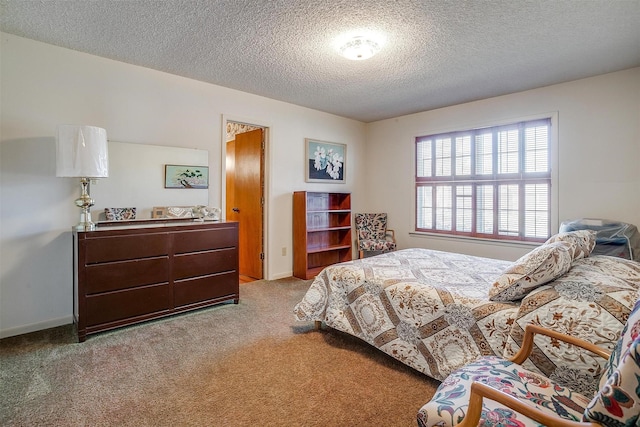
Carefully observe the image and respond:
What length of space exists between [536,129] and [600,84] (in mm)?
686

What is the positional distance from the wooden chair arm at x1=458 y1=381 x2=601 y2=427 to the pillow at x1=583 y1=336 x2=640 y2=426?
0.07 meters

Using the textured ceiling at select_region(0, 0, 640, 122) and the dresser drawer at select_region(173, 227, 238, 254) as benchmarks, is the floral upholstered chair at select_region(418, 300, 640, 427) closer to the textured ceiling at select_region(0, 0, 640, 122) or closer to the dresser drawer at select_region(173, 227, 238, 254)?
the textured ceiling at select_region(0, 0, 640, 122)

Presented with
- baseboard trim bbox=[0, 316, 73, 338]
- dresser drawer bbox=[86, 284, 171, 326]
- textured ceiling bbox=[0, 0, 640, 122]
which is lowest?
baseboard trim bbox=[0, 316, 73, 338]

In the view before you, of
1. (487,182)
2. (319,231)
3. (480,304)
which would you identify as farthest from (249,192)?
(480,304)

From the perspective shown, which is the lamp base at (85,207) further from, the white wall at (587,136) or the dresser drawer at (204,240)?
the white wall at (587,136)

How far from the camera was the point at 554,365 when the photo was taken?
4.71 feet

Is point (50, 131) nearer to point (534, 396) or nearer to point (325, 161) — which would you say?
point (325, 161)

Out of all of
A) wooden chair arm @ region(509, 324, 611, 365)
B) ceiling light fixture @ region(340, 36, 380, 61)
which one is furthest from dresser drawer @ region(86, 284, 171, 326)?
wooden chair arm @ region(509, 324, 611, 365)

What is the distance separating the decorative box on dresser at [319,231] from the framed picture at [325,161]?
26 cm

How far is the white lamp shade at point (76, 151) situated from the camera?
2.47 m

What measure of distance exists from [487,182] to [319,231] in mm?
2449

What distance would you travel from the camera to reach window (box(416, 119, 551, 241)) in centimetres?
382

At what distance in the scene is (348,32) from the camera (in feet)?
8.14

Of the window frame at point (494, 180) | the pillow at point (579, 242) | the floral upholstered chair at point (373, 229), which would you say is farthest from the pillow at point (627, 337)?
the floral upholstered chair at point (373, 229)
